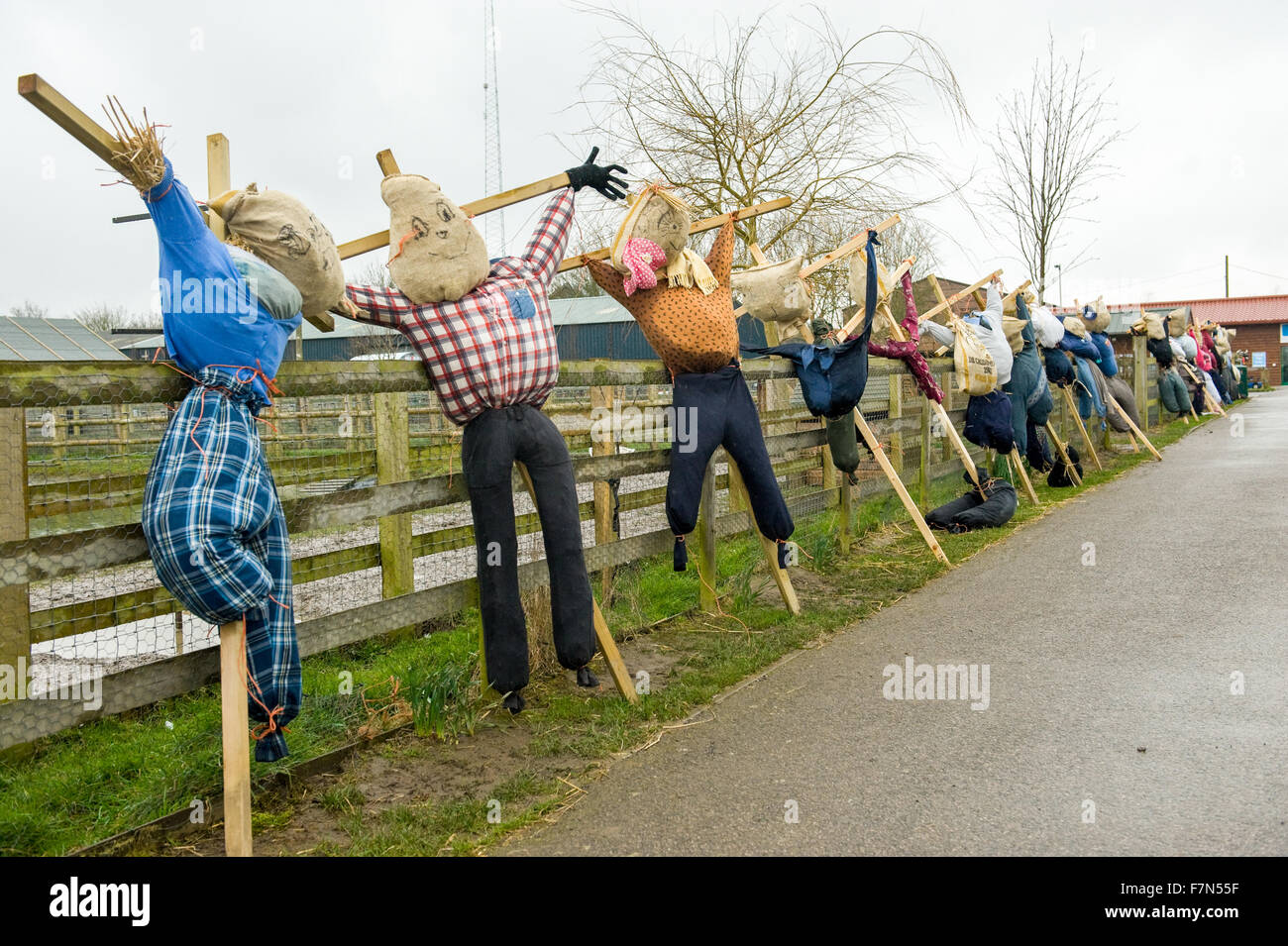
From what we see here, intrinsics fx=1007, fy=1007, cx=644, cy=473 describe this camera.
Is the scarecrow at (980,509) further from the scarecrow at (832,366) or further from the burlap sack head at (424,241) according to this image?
the burlap sack head at (424,241)

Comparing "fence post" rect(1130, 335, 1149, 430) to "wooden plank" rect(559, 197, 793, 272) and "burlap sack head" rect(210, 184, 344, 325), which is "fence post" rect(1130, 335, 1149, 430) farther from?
"burlap sack head" rect(210, 184, 344, 325)

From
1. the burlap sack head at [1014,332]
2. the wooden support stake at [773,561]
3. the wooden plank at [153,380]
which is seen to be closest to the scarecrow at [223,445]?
the wooden plank at [153,380]

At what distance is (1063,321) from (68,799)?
36.0 ft

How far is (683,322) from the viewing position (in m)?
4.92

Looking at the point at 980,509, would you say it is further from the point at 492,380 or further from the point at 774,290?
the point at 492,380

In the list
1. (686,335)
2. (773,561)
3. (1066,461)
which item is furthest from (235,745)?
(1066,461)

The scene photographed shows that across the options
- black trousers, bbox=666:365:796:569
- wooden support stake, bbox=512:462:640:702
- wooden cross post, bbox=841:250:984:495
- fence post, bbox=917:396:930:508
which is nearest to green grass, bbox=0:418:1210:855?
wooden support stake, bbox=512:462:640:702

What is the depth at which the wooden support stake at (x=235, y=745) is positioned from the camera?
9.43ft

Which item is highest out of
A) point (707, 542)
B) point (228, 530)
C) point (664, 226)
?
point (664, 226)

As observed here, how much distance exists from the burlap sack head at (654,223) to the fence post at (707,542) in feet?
4.34

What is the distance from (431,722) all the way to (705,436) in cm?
192

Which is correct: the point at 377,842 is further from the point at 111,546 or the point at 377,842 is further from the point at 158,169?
the point at 158,169

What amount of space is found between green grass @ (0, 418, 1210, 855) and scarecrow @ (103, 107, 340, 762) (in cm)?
45

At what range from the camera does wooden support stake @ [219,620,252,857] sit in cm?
288
